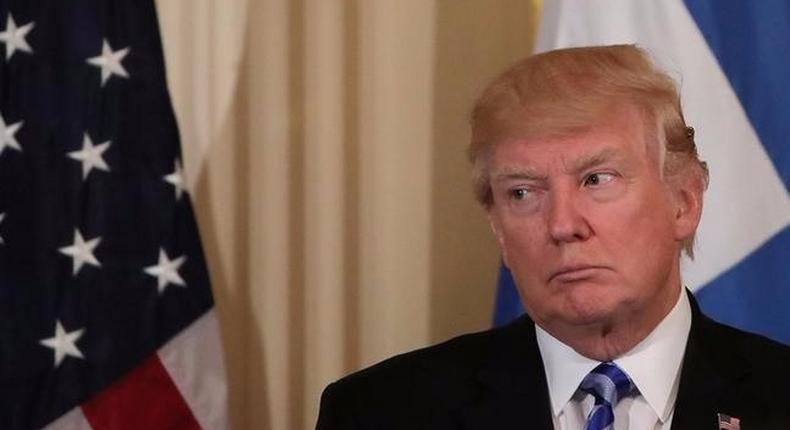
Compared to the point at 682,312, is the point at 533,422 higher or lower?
lower

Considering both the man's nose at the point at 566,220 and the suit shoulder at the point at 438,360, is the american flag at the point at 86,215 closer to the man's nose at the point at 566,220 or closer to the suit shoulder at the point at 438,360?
the suit shoulder at the point at 438,360

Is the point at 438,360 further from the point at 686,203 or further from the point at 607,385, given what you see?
the point at 686,203

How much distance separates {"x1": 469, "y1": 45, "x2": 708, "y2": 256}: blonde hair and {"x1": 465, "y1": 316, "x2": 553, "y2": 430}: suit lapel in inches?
10.6

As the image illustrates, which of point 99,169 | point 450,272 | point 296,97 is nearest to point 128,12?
point 99,169

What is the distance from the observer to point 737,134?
2.45 metres

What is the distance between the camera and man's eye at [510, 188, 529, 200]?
185 centimetres

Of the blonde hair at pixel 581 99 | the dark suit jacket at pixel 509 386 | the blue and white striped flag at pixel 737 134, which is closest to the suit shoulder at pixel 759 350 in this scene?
the dark suit jacket at pixel 509 386

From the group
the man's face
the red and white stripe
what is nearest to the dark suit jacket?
the man's face

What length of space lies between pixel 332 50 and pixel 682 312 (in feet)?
4.09

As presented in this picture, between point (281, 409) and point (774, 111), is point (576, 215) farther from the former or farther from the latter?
point (281, 409)

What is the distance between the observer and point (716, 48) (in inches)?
97.7

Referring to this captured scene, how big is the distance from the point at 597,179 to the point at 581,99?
0.11 metres

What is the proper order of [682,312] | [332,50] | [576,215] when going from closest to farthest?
[576,215] → [682,312] → [332,50]

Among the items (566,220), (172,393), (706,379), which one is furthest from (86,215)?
(706,379)
